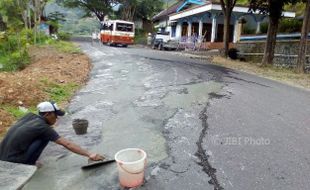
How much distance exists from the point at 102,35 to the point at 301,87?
27900 mm

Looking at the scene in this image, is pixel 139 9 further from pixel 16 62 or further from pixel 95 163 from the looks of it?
pixel 95 163

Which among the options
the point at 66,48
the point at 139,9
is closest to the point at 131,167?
the point at 66,48

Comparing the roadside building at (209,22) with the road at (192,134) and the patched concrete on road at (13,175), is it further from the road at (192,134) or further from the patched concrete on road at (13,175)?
the patched concrete on road at (13,175)

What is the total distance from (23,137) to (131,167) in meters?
1.55

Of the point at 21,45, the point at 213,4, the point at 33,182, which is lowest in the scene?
Answer: the point at 33,182

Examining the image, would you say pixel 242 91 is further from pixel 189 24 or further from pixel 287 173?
pixel 189 24

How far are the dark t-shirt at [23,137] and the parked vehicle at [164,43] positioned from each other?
28.5 meters

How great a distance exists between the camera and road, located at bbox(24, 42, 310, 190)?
17.0 ft

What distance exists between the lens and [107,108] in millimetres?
9172

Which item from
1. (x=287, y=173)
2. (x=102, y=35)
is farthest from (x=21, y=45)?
(x=102, y=35)

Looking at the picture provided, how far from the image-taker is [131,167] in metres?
4.59

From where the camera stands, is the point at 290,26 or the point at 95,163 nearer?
the point at 95,163

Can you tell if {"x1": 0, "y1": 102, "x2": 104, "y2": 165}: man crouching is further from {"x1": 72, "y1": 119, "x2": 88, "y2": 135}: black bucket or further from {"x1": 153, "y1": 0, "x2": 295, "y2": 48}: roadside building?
{"x1": 153, "y1": 0, "x2": 295, "y2": 48}: roadside building

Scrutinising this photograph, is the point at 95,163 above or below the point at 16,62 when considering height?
below
